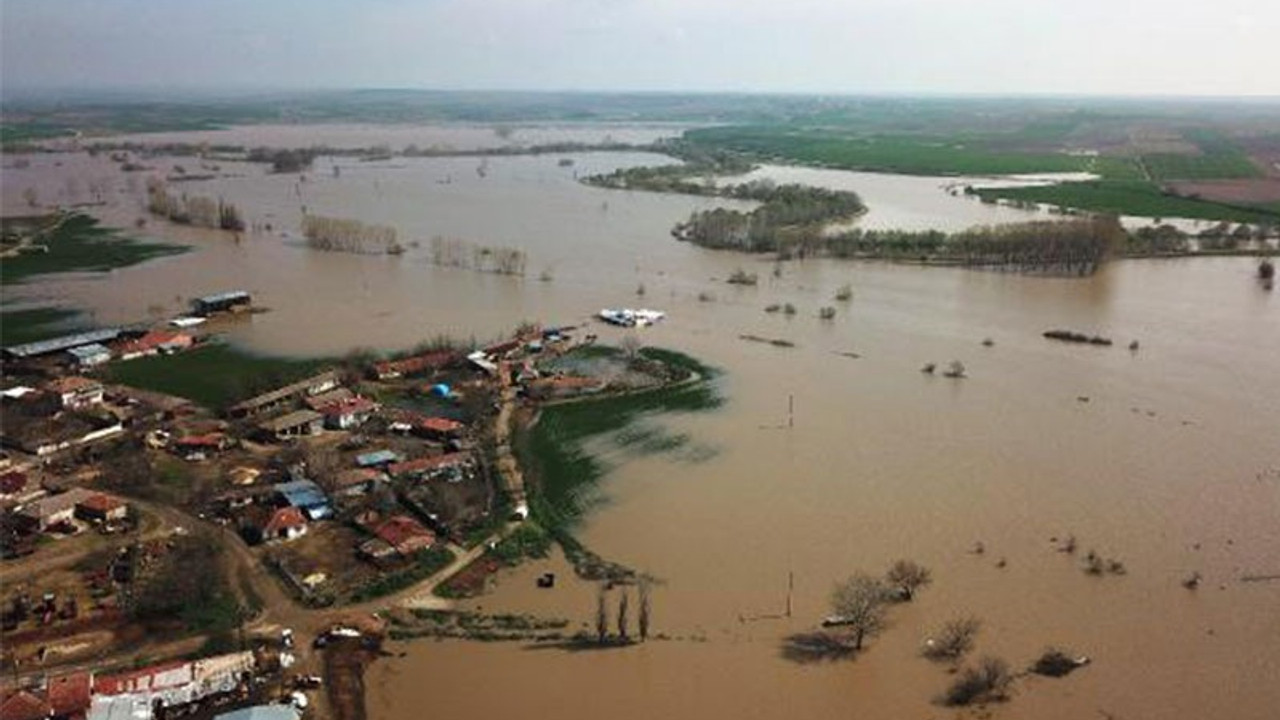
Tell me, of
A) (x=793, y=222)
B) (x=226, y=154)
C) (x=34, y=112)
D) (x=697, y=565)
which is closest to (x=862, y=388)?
(x=697, y=565)

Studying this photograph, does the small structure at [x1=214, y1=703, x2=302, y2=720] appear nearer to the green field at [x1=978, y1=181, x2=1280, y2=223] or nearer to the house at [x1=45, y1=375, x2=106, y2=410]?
the house at [x1=45, y1=375, x2=106, y2=410]

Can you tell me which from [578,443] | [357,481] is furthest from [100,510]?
[578,443]

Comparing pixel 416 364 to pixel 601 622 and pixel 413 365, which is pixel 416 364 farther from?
pixel 601 622

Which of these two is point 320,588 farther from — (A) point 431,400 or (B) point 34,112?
(B) point 34,112

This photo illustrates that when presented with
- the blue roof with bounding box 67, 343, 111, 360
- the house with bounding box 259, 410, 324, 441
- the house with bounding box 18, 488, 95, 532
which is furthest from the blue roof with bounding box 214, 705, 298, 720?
the blue roof with bounding box 67, 343, 111, 360

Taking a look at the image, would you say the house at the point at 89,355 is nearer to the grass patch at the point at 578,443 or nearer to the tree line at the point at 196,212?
the grass patch at the point at 578,443
